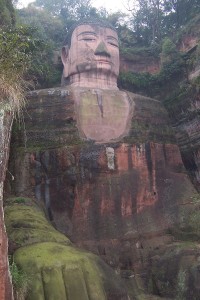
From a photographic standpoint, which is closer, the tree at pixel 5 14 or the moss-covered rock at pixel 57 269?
the moss-covered rock at pixel 57 269

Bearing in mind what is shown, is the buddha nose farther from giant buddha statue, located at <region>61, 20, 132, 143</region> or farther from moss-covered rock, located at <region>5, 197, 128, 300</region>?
moss-covered rock, located at <region>5, 197, 128, 300</region>

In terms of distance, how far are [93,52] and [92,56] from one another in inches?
5.3

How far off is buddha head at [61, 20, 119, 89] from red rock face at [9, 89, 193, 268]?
131cm

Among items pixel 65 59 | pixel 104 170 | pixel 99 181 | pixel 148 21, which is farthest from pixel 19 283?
pixel 148 21

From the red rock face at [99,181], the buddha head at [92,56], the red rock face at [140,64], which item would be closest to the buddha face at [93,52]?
the buddha head at [92,56]

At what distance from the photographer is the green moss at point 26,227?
317 inches

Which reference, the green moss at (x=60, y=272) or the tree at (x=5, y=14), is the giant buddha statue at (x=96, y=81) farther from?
the green moss at (x=60, y=272)

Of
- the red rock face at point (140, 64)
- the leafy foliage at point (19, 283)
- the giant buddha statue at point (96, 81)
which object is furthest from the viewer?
the red rock face at point (140, 64)

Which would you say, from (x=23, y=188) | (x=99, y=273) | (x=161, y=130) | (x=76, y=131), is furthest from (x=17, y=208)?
(x=161, y=130)

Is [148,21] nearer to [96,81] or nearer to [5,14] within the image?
[96,81]

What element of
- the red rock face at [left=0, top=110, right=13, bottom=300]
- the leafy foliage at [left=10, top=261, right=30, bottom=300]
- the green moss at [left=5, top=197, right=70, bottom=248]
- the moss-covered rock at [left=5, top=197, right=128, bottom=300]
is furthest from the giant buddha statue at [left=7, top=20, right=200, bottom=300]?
the red rock face at [left=0, top=110, right=13, bottom=300]

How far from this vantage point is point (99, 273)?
7547 mm

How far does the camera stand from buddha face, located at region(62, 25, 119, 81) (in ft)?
45.0

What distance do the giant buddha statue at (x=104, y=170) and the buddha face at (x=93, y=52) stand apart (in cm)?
5
